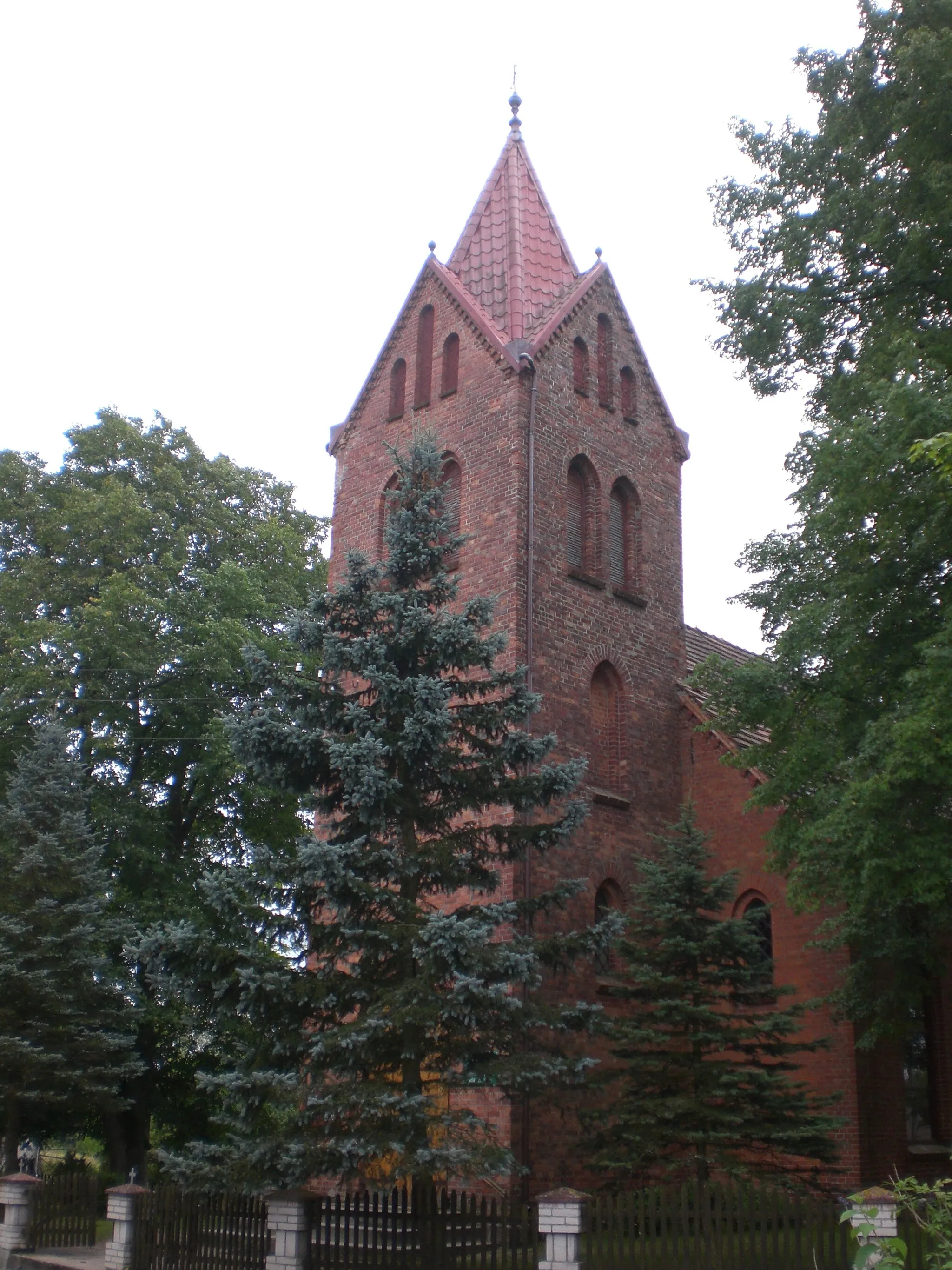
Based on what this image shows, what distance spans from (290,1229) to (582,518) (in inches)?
456

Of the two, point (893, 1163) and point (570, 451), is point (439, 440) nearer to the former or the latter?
point (570, 451)

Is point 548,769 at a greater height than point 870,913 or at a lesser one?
greater

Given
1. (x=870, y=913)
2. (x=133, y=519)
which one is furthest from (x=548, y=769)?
(x=133, y=519)

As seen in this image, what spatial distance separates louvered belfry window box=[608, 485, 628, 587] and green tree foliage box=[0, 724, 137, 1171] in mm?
9228

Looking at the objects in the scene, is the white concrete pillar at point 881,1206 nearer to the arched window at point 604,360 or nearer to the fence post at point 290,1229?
the fence post at point 290,1229

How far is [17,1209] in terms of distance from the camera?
16.2 metres

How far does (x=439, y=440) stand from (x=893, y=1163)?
39.4 feet

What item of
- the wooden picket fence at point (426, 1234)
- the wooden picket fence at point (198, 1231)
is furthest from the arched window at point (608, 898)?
the wooden picket fence at point (198, 1231)

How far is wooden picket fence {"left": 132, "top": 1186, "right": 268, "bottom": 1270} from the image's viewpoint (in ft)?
41.4

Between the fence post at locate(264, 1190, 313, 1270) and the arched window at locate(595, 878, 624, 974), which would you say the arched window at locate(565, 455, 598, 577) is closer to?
the arched window at locate(595, 878, 624, 974)

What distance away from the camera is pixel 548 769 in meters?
13.1

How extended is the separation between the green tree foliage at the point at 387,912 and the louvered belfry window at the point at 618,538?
6897 millimetres

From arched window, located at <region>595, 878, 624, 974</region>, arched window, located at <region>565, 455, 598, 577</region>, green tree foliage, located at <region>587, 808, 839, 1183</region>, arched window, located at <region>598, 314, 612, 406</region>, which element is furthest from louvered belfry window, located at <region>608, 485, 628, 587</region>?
green tree foliage, located at <region>587, 808, 839, 1183</region>

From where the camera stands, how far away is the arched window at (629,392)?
22016 millimetres
